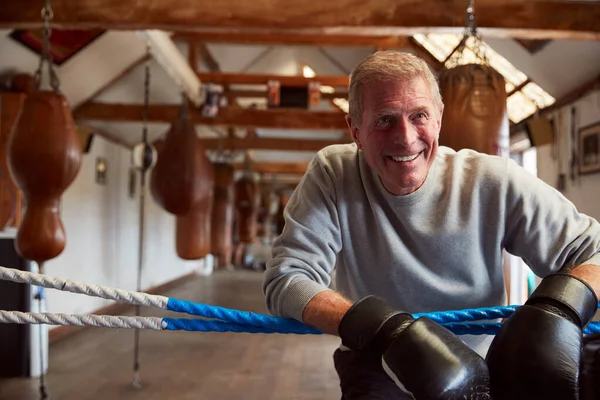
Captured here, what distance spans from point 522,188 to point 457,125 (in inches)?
35.8

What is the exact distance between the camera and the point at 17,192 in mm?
3805

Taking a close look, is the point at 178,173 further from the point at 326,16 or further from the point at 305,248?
the point at 305,248

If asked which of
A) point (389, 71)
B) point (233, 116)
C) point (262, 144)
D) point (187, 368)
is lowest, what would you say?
point (187, 368)

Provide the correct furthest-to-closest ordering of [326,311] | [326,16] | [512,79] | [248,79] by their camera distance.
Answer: [248,79] → [512,79] → [326,16] → [326,311]

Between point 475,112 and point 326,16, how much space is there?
1018 millimetres

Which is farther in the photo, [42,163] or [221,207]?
[221,207]

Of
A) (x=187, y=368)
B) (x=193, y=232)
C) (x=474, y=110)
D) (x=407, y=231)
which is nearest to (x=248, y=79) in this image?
(x=193, y=232)

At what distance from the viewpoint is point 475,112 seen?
217 centimetres

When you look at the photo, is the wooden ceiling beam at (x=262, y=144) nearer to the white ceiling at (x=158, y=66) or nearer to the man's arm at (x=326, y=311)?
the white ceiling at (x=158, y=66)

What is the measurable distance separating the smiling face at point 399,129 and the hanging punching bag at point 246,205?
6573 mm

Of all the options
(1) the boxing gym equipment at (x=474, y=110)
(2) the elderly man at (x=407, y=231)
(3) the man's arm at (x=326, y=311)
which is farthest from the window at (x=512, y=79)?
(3) the man's arm at (x=326, y=311)

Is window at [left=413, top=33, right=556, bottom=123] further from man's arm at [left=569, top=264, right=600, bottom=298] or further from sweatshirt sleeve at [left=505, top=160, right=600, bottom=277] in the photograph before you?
man's arm at [left=569, top=264, right=600, bottom=298]

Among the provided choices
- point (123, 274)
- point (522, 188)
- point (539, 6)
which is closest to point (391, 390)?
point (522, 188)

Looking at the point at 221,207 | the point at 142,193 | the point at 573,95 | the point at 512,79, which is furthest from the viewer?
the point at 221,207
